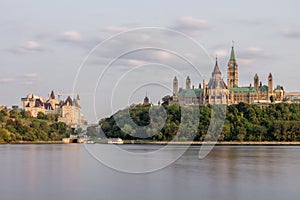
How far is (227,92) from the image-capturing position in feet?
469

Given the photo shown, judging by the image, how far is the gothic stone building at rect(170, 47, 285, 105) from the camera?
138m

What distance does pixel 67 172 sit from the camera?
36.0 metres

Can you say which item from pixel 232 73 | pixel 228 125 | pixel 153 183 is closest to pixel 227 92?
pixel 232 73

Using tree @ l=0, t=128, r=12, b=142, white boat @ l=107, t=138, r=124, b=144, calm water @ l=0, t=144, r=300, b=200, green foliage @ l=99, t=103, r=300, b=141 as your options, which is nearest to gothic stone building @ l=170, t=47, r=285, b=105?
green foliage @ l=99, t=103, r=300, b=141

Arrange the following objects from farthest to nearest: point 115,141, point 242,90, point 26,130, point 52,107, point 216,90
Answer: point 52,107 < point 242,90 < point 216,90 < point 26,130 < point 115,141

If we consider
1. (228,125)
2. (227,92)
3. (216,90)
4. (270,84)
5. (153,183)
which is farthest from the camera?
(270,84)

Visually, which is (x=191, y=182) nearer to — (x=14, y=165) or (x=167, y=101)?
(x=14, y=165)

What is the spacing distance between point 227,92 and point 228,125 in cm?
4848

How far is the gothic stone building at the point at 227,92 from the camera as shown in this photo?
138 meters

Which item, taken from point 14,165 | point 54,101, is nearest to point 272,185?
point 14,165

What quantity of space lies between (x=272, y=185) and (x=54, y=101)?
507ft

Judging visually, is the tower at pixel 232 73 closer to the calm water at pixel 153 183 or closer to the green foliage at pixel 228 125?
the green foliage at pixel 228 125

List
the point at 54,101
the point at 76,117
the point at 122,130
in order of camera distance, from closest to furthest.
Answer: the point at 122,130 → the point at 76,117 → the point at 54,101

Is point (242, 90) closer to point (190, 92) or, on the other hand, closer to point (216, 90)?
point (216, 90)
